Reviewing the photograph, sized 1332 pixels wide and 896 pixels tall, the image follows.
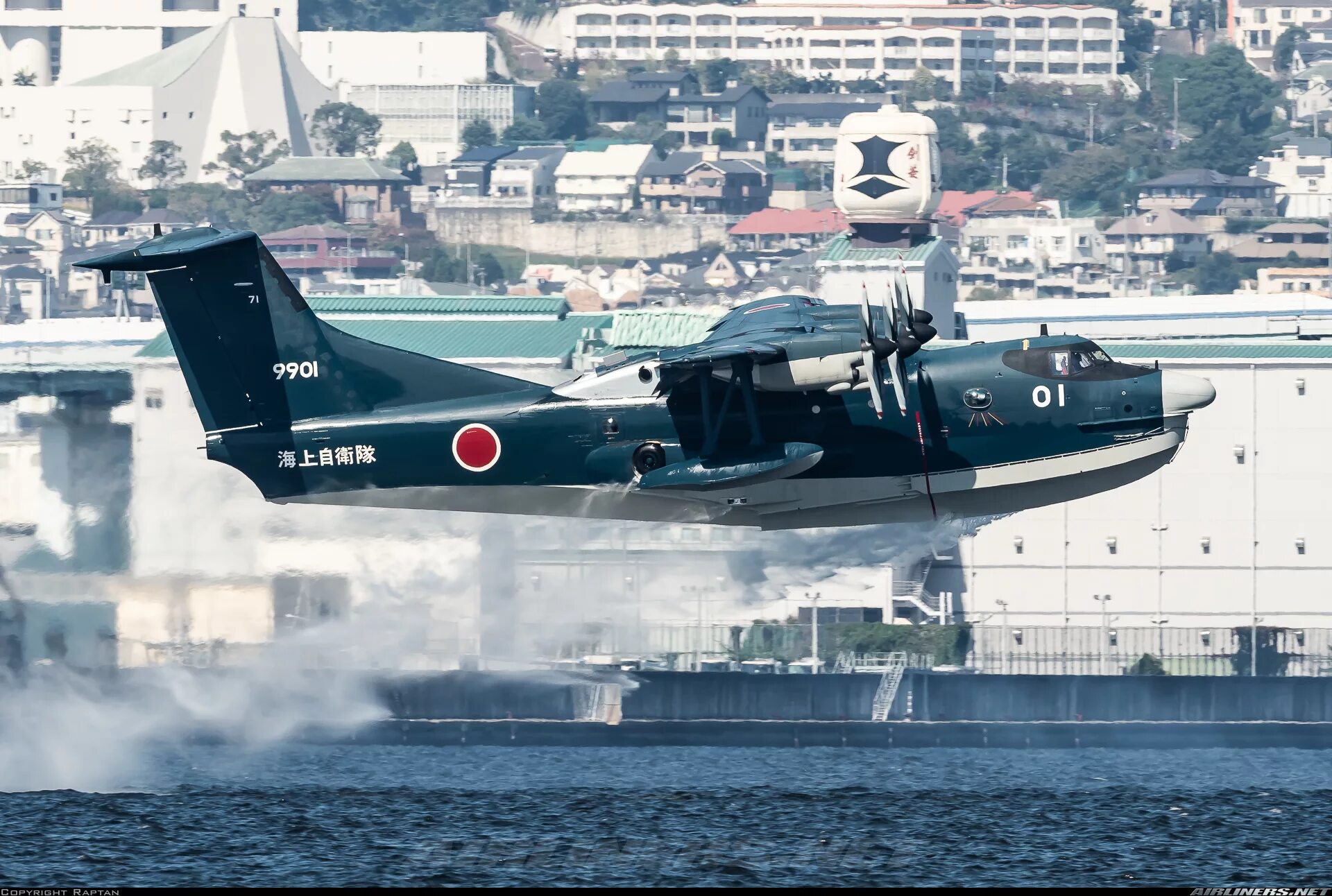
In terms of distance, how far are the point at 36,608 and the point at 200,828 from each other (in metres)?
7.17

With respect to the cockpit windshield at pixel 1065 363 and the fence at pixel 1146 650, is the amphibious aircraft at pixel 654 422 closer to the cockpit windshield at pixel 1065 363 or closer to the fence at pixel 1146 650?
the cockpit windshield at pixel 1065 363

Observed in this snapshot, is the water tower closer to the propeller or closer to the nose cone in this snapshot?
the nose cone

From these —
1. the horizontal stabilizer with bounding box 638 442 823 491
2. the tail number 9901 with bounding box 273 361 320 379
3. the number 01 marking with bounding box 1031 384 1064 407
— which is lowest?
the horizontal stabilizer with bounding box 638 442 823 491

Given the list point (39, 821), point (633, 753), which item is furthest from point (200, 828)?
point (633, 753)

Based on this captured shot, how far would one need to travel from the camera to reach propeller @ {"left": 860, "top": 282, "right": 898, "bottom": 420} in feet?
139

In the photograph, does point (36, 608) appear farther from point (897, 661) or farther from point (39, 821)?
point (897, 661)

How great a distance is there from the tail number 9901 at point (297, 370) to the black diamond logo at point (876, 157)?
2559 inches

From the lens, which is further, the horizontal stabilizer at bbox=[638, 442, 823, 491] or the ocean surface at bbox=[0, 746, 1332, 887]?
the ocean surface at bbox=[0, 746, 1332, 887]

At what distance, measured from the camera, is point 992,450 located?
45.0m

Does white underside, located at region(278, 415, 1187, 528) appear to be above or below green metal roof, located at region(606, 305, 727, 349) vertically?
below

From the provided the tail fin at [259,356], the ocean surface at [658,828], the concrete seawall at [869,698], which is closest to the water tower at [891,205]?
the concrete seawall at [869,698]

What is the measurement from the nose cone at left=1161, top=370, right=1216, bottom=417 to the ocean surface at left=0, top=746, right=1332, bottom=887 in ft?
28.1

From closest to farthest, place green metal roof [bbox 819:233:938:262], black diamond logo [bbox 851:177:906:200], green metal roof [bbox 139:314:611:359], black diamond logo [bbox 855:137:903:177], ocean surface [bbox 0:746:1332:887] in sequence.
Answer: ocean surface [bbox 0:746:1332:887] < green metal roof [bbox 139:314:611:359] < green metal roof [bbox 819:233:938:262] < black diamond logo [bbox 851:177:906:200] < black diamond logo [bbox 855:137:903:177]

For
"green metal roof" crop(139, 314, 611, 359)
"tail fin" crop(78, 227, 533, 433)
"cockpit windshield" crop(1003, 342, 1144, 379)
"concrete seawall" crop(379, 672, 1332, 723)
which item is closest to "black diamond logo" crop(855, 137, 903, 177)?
"green metal roof" crop(139, 314, 611, 359)
